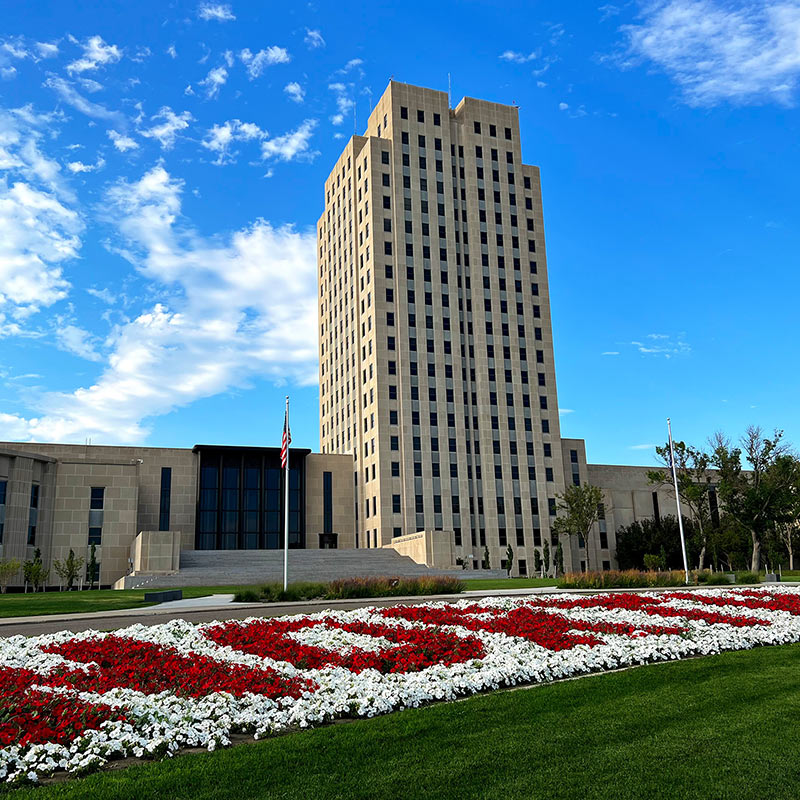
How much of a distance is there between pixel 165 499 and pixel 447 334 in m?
34.1

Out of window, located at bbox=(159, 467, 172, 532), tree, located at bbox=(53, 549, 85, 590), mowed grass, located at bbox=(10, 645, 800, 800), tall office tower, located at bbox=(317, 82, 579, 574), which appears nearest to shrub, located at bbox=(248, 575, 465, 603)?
mowed grass, located at bbox=(10, 645, 800, 800)

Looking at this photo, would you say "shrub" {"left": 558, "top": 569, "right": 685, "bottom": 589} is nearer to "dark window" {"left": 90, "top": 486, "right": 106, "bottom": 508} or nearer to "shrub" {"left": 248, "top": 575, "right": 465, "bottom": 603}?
"shrub" {"left": 248, "top": 575, "right": 465, "bottom": 603}

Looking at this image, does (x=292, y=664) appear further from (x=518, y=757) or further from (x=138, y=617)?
(x=138, y=617)

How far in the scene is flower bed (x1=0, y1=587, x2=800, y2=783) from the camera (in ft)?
28.5

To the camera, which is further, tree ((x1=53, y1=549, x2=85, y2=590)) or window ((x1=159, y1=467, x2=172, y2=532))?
window ((x1=159, y1=467, x2=172, y2=532))

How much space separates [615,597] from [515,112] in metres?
79.5

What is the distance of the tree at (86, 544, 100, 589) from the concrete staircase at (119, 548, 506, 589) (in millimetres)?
6653

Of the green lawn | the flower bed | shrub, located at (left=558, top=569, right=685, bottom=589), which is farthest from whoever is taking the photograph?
A: the green lawn

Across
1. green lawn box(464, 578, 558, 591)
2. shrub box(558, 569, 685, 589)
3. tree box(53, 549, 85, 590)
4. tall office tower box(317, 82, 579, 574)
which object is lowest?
green lawn box(464, 578, 558, 591)

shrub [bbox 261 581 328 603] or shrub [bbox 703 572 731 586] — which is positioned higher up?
shrub [bbox 261 581 328 603]

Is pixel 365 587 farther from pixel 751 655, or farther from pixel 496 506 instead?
pixel 496 506

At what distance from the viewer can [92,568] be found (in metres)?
57.8

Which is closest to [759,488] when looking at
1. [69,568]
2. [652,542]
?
[652,542]

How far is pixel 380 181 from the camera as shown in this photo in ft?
273
